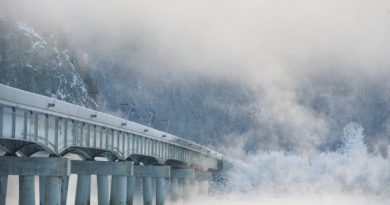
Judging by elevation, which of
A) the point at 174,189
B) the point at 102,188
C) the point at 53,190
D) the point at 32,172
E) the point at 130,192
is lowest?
the point at 53,190

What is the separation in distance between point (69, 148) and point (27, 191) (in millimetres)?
13827

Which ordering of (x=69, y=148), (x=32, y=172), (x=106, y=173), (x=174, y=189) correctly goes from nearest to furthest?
(x=32, y=172) → (x=69, y=148) → (x=106, y=173) → (x=174, y=189)

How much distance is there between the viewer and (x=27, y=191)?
212ft

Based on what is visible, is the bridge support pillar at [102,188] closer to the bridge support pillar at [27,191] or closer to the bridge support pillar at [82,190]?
the bridge support pillar at [82,190]

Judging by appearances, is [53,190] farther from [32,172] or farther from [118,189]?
[118,189]

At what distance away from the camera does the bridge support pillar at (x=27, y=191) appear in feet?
211

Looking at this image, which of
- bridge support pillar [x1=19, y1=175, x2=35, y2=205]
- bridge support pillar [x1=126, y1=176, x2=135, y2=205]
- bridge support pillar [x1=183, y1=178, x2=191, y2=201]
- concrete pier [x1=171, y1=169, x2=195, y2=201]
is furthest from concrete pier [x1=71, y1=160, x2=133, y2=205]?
bridge support pillar [x1=183, y1=178, x2=191, y2=201]

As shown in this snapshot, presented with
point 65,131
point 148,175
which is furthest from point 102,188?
point 148,175

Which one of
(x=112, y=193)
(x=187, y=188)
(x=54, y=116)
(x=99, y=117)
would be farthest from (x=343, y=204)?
(x=54, y=116)

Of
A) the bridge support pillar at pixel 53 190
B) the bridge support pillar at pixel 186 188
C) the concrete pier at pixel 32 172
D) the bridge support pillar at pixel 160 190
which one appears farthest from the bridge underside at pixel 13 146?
the bridge support pillar at pixel 186 188

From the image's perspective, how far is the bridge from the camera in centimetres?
5984

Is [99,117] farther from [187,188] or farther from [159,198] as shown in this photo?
[187,188]

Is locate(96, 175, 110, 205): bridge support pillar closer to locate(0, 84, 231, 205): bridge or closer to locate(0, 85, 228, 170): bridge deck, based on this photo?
locate(0, 84, 231, 205): bridge

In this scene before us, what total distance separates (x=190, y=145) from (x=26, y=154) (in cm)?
5949
